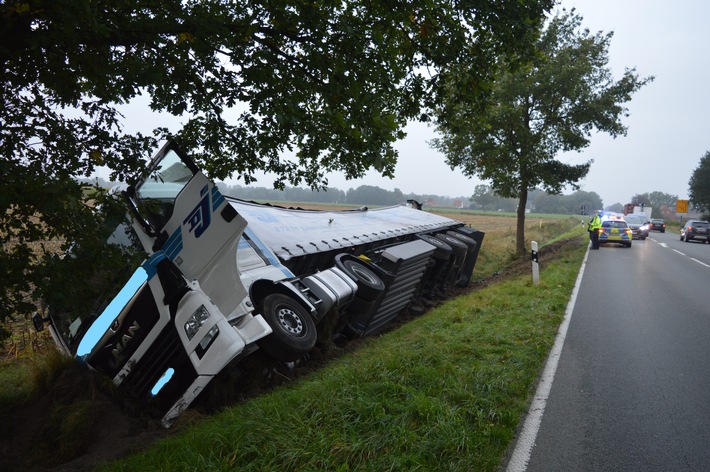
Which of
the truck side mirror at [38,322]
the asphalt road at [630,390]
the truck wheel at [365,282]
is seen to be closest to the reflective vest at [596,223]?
the asphalt road at [630,390]

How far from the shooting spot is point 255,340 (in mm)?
4551

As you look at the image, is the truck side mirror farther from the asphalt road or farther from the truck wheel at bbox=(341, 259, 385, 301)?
the asphalt road

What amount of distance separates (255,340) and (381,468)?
1714 millimetres

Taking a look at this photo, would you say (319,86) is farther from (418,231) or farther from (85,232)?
(418,231)

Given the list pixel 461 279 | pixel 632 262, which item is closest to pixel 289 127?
pixel 461 279

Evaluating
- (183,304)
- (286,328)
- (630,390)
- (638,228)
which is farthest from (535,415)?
(638,228)

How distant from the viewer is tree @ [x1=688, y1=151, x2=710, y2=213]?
60438 millimetres

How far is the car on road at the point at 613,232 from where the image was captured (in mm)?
23047

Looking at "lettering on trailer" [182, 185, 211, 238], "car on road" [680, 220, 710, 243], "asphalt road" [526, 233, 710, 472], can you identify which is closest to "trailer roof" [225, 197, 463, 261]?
"lettering on trailer" [182, 185, 211, 238]

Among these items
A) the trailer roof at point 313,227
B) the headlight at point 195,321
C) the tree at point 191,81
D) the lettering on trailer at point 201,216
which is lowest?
the headlight at point 195,321

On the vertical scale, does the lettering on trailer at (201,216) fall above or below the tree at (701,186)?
below

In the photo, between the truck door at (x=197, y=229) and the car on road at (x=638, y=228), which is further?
the car on road at (x=638, y=228)

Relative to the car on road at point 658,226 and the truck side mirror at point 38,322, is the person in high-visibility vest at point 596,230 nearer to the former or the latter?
the truck side mirror at point 38,322

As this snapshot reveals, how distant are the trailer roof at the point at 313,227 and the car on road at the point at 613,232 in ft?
44.4
